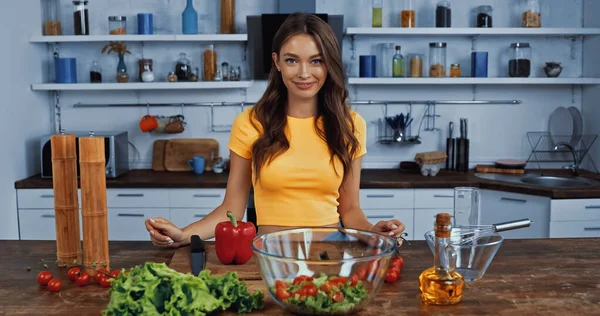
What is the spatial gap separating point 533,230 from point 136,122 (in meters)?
2.76

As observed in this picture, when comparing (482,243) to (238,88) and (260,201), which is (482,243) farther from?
(238,88)

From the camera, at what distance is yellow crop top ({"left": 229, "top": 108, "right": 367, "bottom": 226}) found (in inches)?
95.3

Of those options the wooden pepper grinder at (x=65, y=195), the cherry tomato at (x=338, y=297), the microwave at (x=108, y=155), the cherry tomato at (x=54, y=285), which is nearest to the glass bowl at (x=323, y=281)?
the cherry tomato at (x=338, y=297)

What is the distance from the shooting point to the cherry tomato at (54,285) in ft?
5.81

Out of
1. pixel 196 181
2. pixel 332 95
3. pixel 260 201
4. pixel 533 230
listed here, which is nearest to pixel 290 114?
pixel 332 95

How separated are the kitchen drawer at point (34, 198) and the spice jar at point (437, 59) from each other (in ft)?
8.05

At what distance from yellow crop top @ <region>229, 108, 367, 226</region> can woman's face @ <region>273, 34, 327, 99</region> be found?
196 mm

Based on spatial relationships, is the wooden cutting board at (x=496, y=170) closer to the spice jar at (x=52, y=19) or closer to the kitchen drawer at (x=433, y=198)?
the kitchen drawer at (x=433, y=198)

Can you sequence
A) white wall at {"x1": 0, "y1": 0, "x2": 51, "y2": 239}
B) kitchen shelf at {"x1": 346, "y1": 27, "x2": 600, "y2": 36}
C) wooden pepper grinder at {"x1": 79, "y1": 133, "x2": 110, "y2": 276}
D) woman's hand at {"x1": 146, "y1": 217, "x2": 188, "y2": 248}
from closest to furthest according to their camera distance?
wooden pepper grinder at {"x1": 79, "y1": 133, "x2": 110, "y2": 276} < woman's hand at {"x1": 146, "y1": 217, "x2": 188, "y2": 248} < white wall at {"x1": 0, "y1": 0, "x2": 51, "y2": 239} < kitchen shelf at {"x1": 346, "y1": 27, "x2": 600, "y2": 36}

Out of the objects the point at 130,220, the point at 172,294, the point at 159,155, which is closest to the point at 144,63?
the point at 159,155

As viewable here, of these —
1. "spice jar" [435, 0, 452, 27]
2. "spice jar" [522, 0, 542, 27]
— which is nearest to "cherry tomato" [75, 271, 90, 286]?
"spice jar" [435, 0, 452, 27]

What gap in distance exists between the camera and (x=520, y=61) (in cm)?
456

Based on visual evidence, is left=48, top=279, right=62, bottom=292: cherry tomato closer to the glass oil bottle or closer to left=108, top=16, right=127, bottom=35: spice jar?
the glass oil bottle

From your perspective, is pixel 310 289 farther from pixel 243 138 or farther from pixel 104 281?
pixel 243 138
